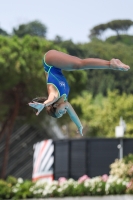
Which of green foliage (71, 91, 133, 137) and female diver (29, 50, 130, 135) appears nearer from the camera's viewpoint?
female diver (29, 50, 130, 135)

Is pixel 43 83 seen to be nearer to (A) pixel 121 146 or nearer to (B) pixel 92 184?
(A) pixel 121 146

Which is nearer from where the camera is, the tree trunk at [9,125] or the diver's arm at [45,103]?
the diver's arm at [45,103]

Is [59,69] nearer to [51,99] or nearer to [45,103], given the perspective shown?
[51,99]

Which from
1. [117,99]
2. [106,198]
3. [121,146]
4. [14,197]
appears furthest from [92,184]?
[117,99]

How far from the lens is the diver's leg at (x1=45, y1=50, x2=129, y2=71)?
40.8ft

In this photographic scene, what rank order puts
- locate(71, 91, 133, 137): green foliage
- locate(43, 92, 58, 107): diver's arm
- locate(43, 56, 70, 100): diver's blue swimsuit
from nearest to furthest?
locate(43, 92, 58, 107): diver's arm
locate(43, 56, 70, 100): diver's blue swimsuit
locate(71, 91, 133, 137): green foliage

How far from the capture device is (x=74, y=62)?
41.2 feet

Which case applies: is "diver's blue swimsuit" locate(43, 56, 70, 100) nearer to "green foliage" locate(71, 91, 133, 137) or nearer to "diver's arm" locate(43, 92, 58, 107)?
"diver's arm" locate(43, 92, 58, 107)

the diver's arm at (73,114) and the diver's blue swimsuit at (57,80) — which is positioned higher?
the diver's blue swimsuit at (57,80)

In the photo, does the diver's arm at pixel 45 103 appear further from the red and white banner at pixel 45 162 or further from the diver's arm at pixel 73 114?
the red and white banner at pixel 45 162

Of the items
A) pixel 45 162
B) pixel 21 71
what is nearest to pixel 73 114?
pixel 45 162

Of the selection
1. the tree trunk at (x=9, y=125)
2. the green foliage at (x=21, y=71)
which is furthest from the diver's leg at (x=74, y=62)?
the tree trunk at (x=9, y=125)

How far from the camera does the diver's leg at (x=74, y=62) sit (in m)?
12.4

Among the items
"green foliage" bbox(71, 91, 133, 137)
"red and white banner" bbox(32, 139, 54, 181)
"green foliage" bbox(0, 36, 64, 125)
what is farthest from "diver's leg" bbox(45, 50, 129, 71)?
"green foliage" bbox(71, 91, 133, 137)
